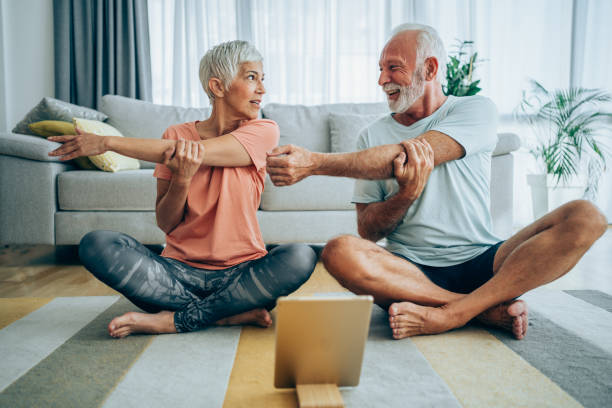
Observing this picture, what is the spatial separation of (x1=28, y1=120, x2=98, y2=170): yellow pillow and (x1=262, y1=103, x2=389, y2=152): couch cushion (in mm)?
1262

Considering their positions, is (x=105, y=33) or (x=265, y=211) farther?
(x=105, y=33)

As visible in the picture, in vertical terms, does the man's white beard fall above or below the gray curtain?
below

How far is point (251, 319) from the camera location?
1.40 meters

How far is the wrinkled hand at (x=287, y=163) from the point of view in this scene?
4.09 feet

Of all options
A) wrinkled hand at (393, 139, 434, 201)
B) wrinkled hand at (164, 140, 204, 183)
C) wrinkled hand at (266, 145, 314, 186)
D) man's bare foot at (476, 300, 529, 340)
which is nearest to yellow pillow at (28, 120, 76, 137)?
wrinkled hand at (164, 140, 204, 183)

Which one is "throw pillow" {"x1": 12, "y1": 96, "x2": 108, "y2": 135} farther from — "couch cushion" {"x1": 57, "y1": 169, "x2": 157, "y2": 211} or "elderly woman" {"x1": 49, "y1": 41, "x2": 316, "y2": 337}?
"elderly woman" {"x1": 49, "y1": 41, "x2": 316, "y2": 337}

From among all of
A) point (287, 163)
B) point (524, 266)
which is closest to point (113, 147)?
point (287, 163)

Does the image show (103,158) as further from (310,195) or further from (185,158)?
(185,158)

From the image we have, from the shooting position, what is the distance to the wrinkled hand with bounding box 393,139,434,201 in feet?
4.16

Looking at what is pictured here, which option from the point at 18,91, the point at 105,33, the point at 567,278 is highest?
the point at 105,33

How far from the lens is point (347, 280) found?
1319 mm

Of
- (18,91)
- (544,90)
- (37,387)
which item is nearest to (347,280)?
(37,387)

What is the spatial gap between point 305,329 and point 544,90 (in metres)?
3.89

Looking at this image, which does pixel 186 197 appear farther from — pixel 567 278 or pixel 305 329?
pixel 567 278
